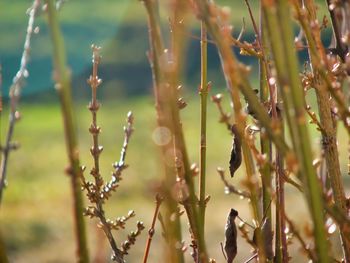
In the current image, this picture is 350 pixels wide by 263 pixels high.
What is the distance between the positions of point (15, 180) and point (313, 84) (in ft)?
18.0

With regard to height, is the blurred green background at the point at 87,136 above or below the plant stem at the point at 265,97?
above

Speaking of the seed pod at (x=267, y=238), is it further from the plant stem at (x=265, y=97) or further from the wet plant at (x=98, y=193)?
the wet plant at (x=98, y=193)

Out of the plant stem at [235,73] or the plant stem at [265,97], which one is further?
the plant stem at [265,97]

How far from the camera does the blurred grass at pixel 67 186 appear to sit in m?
4.85

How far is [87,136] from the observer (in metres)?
7.01

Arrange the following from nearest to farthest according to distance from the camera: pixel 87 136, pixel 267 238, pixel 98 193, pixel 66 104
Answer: pixel 66 104 < pixel 267 238 < pixel 98 193 < pixel 87 136

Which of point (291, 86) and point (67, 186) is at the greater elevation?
point (67, 186)

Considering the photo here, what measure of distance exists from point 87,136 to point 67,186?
66 centimetres

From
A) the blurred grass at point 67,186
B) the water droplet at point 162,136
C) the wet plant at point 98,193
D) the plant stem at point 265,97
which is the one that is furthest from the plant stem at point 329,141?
the blurred grass at point 67,186

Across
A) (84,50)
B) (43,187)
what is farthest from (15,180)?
(84,50)

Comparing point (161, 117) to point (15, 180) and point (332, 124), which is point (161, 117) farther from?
point (15, 180)

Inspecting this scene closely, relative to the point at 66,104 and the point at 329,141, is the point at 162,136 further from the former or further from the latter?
the point at 329,141

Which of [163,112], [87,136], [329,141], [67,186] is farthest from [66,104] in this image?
[87,136]

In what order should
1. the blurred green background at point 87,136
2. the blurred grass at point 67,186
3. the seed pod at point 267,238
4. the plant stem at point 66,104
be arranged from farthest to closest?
the blurred green background at point 87,136 → the blurred grass at point 67,186 → the seed pod at point 267,238 → the plant stem at point 66,104
